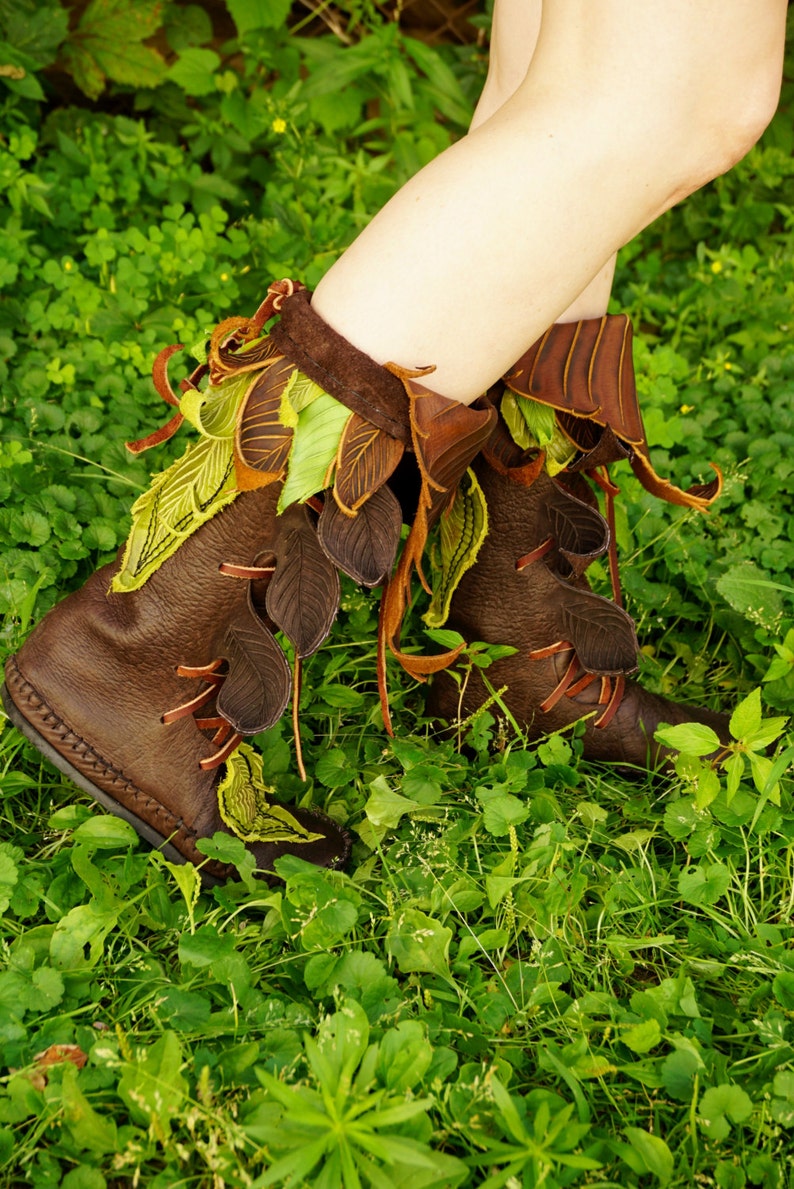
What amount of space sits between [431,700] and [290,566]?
0.53 meters

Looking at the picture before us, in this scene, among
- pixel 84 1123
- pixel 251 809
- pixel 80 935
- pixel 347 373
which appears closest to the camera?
pixel 84 1123

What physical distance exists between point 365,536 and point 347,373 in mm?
191

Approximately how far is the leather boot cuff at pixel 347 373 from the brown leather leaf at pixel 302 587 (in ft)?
0.52

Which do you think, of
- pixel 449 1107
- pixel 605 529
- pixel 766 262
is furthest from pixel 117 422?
pixel 766 262

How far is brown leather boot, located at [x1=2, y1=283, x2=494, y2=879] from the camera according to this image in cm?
112

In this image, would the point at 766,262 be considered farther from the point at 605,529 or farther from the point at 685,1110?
the point at 685,1110

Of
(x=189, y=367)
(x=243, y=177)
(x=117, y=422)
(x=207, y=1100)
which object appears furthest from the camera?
(x=243, y=177)

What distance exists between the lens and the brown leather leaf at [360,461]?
1110 millimetres

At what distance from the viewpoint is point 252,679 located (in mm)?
1285

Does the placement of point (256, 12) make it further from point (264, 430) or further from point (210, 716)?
point (210, 716)

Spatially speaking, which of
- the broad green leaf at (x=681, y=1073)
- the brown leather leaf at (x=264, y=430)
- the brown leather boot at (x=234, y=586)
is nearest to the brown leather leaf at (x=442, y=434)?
the brown leather boot at (x=234, y=586)

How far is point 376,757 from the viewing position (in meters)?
1.59

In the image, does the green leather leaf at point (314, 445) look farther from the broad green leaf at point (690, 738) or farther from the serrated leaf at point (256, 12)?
the serrated leaf at point (256, 12)

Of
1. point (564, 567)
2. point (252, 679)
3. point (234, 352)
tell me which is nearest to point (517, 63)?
point (234, 352)
